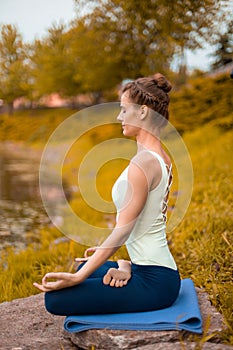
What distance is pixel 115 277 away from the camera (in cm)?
228

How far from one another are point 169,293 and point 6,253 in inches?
133

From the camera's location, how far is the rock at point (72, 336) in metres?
2.22

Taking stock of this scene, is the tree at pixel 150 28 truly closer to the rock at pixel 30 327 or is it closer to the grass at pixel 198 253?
the grass at pixel 198 253

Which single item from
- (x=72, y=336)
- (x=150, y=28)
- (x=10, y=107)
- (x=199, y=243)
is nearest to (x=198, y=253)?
(x=199, y=243)

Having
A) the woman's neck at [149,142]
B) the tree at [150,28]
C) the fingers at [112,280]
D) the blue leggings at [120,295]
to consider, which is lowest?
the blue leggings at [120,295]

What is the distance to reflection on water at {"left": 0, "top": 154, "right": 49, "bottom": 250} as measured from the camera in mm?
6309

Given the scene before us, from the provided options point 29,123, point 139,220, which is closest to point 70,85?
point 29,123

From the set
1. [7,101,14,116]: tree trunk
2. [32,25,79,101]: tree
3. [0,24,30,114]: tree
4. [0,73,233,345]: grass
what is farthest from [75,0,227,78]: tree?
[7,101,14,116]: tree trunk

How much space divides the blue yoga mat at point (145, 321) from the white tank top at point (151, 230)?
0.69 ft

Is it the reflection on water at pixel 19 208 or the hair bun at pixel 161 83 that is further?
the reflection on water at pixel 19 208

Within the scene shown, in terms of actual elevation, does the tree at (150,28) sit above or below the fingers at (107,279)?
above

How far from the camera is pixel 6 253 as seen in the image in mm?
5422

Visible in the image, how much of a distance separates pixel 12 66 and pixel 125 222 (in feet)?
119

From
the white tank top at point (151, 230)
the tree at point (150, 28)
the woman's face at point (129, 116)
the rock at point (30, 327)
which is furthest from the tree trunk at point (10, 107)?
the white tank top at point (151, 230)
